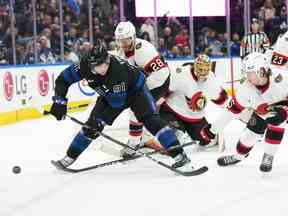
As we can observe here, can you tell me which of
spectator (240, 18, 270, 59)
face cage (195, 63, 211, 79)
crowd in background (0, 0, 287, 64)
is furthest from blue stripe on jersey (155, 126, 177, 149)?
spectator (240, 18, 270, 59)

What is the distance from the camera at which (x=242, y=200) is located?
345 centimetres

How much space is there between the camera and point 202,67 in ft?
16.8

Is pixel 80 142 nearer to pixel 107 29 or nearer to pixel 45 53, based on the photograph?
pixel 45 53

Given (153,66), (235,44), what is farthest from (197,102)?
(235,44)

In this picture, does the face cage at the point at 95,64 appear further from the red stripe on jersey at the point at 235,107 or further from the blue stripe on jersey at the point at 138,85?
the red stripe on jersey at the point at 235,107

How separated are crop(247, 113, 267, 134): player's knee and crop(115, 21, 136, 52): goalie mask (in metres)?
0.96

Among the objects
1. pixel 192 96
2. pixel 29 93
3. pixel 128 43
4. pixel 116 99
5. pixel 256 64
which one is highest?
pixel 128 43

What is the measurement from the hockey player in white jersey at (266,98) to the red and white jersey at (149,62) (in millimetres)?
798

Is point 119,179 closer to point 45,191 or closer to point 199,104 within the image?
point 45,191

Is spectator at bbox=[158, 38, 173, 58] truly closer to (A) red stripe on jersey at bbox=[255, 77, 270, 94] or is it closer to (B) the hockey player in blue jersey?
(B) the hockey player in blue jersey

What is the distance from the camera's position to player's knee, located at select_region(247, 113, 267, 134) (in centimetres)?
421

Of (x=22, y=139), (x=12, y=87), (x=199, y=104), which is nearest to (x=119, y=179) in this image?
(x=199, y=104)

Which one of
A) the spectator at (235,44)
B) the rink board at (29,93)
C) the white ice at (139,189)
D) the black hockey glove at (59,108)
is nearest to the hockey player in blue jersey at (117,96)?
the black hockey glove at (59,108)

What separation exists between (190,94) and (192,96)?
2cm
